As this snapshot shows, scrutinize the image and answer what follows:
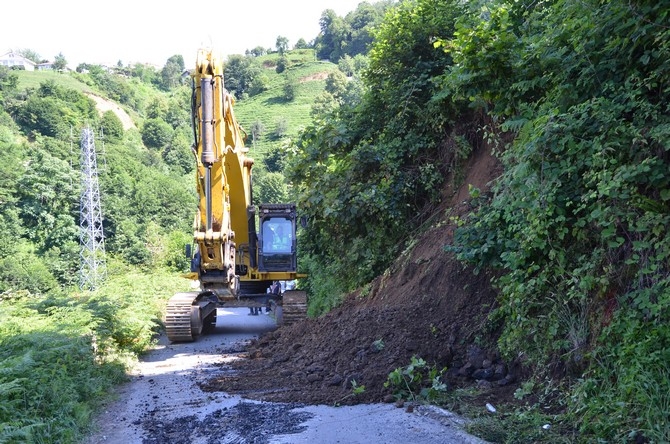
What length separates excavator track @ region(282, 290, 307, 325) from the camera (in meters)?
16.8

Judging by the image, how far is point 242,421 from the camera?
8.13 metres

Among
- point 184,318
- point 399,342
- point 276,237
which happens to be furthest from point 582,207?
point 276,237

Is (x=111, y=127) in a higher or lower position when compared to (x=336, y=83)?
lower

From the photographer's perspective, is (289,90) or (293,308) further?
(289,90)

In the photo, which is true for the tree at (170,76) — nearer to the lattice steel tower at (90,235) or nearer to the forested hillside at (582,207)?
the lattice steel tower at (90,235)

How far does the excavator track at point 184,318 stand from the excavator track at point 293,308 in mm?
1933

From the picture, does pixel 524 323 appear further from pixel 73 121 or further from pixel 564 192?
pixel 73 121

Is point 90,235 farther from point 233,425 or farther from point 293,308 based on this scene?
point 233,425

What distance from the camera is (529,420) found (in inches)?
271

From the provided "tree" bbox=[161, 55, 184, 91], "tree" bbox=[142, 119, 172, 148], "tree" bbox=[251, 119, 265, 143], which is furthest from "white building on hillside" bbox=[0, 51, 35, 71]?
"tree" bbox=[251, 119, 265, 143]

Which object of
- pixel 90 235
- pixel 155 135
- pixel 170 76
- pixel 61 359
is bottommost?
pixel 61 359

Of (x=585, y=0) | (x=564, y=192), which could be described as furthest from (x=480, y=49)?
(x=564, y=192)

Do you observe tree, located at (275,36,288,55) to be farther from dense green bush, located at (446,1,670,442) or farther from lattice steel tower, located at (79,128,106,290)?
dense green bush, located at (446,1,670,442)

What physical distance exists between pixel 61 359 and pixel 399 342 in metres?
4.61
